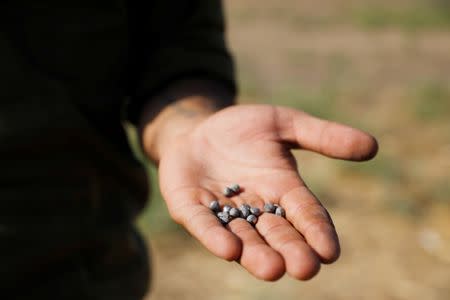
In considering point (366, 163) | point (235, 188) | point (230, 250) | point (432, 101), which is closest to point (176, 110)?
point (235, 188)

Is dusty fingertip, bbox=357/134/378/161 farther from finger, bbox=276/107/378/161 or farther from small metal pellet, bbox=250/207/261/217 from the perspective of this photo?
small metal pellet, bbox=250/207/261/217

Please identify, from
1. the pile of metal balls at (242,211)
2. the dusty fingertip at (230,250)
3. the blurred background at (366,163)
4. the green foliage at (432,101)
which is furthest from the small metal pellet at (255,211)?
the green foliage at (432,101)

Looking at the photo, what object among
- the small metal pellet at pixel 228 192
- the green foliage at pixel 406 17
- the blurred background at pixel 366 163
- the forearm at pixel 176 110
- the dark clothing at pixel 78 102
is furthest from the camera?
the green foliage at pixel 406 17

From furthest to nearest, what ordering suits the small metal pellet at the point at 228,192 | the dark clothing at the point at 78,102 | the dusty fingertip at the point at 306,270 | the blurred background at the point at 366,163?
the blurred background at the point at 366,163
the dark clothing at the point at 78,102
the small metal pellet at the point at 228,192
the dusty fingertip at the point at 306,270

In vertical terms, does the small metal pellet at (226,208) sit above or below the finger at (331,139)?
below

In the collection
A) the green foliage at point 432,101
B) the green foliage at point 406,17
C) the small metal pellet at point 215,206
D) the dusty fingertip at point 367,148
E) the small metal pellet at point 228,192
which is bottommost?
the green foliage at point 406,17

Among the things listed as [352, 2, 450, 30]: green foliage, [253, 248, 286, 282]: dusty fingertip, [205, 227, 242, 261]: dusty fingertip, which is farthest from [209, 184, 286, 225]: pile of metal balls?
[352, 2, 450, 30]: green foliage

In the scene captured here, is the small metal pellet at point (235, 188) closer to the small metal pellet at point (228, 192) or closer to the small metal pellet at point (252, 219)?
the small metal pellet at point (228, 192)
